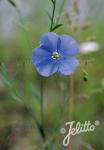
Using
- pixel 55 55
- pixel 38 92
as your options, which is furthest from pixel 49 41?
pixel 38 92

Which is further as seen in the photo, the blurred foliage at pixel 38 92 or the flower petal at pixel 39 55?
the blurred foliage at pixel 38 92

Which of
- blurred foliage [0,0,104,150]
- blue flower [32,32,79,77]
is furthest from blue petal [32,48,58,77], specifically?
blurred foliage [0,0,104,150]

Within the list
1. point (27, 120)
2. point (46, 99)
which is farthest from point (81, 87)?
point (27, 120)

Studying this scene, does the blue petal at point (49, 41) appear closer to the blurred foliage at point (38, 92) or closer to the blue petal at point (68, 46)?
the blue petal at point (68, 46)

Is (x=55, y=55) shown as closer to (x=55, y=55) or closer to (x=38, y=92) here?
(x=55, y=55)

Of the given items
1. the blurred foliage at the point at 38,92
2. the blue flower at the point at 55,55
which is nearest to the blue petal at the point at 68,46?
the blue flower at the point at 55,55

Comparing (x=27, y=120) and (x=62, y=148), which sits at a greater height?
(x=62, y=148)

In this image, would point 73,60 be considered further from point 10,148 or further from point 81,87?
point 81,87
